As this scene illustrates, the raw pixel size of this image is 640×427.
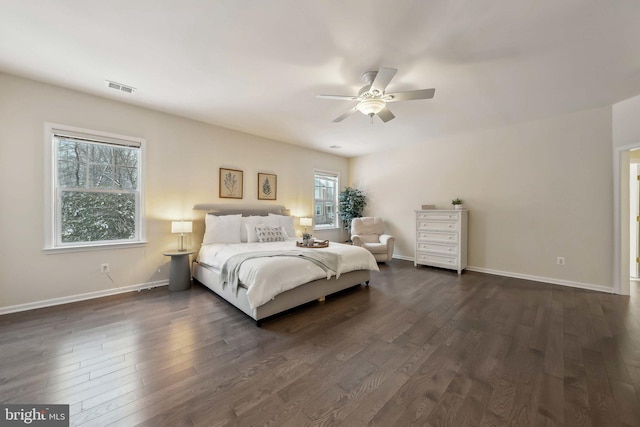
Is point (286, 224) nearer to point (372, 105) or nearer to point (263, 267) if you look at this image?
point (263, 267)

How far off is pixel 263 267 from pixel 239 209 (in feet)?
7.94

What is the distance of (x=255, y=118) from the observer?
156 inches

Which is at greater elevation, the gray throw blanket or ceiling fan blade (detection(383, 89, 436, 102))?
ceiling fan blade (detection(383, 89, 436, 102))

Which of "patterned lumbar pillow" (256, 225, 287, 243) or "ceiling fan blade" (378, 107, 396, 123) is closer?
"ceiling fan blade" (378, 107, 396, 123)

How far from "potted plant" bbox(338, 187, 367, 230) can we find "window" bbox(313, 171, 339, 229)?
0.87ft

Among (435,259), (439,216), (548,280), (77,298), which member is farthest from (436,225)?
(77,298)

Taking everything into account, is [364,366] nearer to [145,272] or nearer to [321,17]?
[321,17]

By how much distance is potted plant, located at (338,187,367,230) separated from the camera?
6.31 meters

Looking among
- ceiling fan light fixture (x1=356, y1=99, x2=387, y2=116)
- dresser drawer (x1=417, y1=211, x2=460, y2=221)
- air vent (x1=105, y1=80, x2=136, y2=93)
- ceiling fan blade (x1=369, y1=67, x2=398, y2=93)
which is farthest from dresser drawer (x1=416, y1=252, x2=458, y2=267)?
air vent (x1=105, y1=80, x2=136, y2=93)

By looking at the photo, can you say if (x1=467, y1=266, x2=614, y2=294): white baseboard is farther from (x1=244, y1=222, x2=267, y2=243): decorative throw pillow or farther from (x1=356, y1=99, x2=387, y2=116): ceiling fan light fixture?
(x1=244, y1=222, x2=267, y2=243): decorative throw pillow

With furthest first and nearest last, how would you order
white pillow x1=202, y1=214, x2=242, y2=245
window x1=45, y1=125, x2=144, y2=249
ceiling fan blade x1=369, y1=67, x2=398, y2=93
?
white pillow x1=202, y1=214, x2=242, y2=245 < window x1=45, y1=125, x2=144, y2=249 < ceiling fan blade x1=369, y1=67, x2=398, y2=93

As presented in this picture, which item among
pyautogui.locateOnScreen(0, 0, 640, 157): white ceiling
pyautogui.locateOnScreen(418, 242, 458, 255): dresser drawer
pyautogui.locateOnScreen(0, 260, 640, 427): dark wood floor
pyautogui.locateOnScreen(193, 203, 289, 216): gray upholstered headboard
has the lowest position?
pyautogui.locateOnScreen(0, 260, 640, 427): dark wood floor

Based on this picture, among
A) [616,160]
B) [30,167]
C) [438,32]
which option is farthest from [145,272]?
[616,160]

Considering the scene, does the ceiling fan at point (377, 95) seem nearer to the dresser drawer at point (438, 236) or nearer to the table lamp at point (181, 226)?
the table lamp at point (181, 226)
